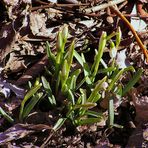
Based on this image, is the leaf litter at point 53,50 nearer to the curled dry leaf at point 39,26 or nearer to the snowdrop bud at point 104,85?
the curled dry leaf at point 39,26

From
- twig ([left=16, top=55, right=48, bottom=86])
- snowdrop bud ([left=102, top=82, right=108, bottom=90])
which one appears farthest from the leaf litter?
snowdrop bud ([left=102, top=82, right=108, bottom=90])

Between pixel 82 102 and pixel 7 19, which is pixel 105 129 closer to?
pixel 82 102

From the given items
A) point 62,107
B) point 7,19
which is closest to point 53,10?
point 7,19

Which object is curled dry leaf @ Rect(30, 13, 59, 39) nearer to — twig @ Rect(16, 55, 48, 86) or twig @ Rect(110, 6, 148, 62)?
twig @ Rect(16, 55, 48, 86)

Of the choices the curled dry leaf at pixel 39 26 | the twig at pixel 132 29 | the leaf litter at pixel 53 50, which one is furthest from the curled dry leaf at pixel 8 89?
the twig at pixel 132 29

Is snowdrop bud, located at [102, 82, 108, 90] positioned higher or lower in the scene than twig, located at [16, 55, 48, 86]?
lower

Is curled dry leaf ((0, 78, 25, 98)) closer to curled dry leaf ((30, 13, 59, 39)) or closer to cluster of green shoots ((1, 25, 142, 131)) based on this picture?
cluster of green shoots ((1, 25, 142, 131))

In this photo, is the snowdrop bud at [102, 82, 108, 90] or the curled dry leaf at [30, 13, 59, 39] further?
the curled dry leaf at [30, 13, 59, 39]
